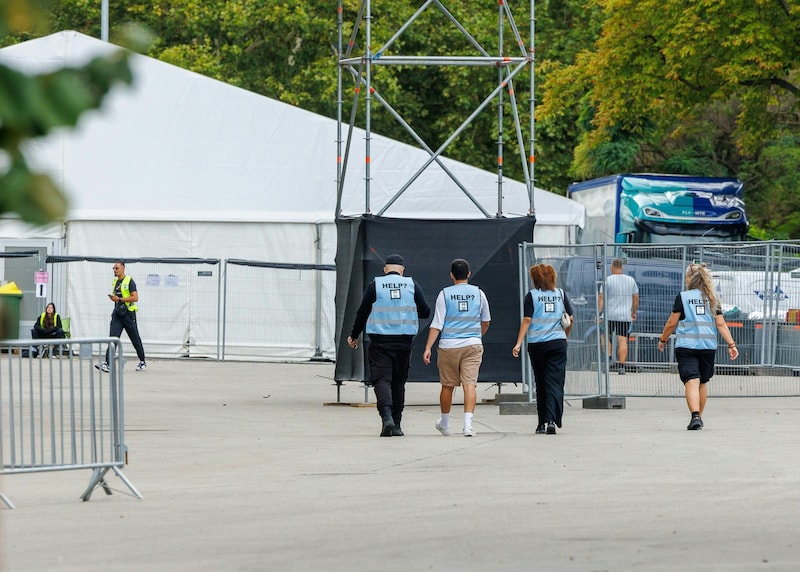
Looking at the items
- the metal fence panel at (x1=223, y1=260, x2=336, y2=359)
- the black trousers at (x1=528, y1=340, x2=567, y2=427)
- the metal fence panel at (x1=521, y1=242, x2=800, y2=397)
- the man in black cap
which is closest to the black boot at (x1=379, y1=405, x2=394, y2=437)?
the man in black cap

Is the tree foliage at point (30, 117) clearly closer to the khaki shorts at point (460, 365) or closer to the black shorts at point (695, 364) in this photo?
the khaki shorts at point (460, 365)

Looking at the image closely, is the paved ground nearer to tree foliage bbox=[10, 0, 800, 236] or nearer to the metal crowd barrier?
the metal crowd barrier

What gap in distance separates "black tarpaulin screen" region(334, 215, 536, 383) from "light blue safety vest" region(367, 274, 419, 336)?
2.84 metres

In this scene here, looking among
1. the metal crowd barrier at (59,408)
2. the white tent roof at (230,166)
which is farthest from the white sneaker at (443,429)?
the white tent roof at (230,166)

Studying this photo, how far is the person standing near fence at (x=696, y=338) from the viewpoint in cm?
1473

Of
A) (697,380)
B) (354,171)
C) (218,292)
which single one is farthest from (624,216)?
(697,380)

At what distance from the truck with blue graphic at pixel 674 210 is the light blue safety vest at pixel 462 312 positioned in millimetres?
14919

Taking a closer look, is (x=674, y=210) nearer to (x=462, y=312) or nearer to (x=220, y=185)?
(x=220, y=185)

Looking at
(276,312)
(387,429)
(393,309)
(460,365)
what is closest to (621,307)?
(460,365)

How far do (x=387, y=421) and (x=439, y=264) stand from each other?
12.2ft

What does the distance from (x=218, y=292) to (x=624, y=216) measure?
26.7ft

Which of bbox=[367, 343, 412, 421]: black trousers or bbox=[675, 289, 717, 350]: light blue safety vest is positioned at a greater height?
bbox=[675, 289, 717, 350]: light blue safety vest

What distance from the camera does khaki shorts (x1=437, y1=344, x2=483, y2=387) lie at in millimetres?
13961

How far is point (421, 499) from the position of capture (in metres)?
9.39
